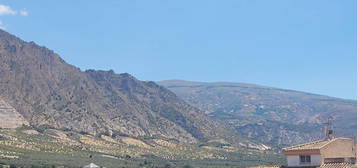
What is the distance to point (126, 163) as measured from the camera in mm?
170500

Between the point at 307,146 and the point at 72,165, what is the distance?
11250cm

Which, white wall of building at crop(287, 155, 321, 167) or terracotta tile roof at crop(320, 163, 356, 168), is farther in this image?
white wall of building at crop(287, 155, 321, 167)

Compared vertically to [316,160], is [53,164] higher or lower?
lower

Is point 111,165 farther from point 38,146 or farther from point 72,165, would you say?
point 38,146

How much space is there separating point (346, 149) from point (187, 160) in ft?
512

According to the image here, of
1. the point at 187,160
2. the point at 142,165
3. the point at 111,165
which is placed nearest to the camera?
the point at 111,165

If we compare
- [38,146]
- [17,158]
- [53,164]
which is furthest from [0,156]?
[38,146]

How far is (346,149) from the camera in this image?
42.9m

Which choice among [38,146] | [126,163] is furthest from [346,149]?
[38,146]

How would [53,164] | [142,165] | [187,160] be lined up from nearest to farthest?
[53,164] → [142,165] → [187,160]

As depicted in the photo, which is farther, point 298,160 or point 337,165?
point 298,160

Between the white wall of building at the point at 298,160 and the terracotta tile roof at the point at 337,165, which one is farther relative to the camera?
the white wall of building at the point at 298,160

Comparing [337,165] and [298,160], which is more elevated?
[298,160]

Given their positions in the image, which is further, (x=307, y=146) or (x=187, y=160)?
(x=187, y=160)
